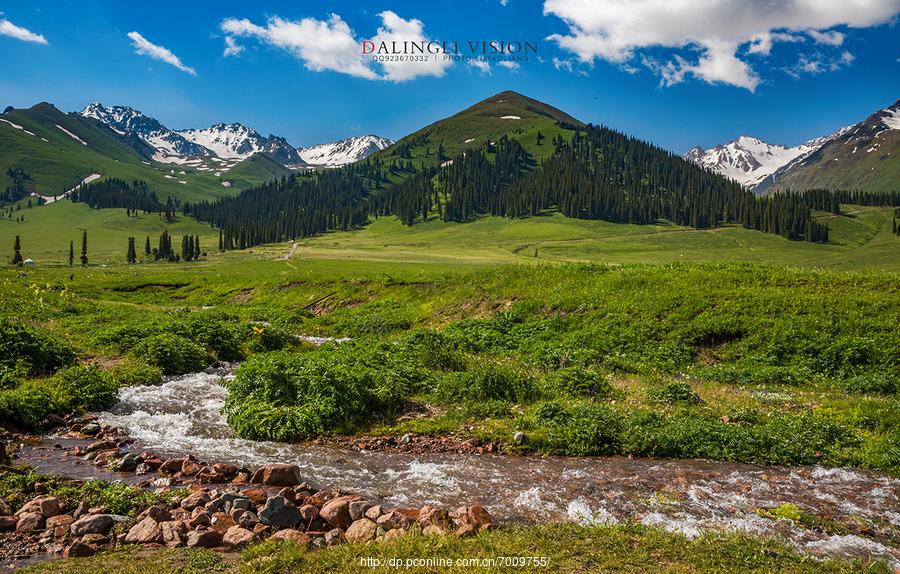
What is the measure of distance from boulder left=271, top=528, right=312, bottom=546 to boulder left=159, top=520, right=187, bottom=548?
1.52 m

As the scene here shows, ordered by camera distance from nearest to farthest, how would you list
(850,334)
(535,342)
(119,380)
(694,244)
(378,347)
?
(119,380), (850,334), (378,347), (535,342), (694,244)

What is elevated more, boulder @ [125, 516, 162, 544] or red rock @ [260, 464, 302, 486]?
boulder @ [125, 516, 162, 544]

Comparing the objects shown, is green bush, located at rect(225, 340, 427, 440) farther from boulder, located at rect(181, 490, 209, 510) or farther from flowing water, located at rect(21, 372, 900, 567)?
boulder, located at rect(181, 490, 209, 510)

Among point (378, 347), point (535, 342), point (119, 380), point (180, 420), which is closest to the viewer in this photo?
point (180, 420)

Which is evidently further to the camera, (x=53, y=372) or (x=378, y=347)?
(x=378, y=347)

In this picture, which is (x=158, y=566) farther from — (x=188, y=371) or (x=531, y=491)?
(x=188, y=371)

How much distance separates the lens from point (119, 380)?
805 inches

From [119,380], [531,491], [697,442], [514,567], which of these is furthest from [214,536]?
[119,380]

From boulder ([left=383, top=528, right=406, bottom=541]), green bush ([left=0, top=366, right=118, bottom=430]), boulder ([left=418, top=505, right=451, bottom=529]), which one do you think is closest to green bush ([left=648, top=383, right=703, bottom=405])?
boulder ([left=418, top=505, right=451, bottom=529])

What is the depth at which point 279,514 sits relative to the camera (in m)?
9.41

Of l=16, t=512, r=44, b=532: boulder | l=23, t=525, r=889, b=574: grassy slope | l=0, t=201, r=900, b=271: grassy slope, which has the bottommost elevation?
l=16, t=512, r=44, b=532: boulder

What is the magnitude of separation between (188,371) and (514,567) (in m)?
21.0

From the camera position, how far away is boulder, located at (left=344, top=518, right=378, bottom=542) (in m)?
8.76

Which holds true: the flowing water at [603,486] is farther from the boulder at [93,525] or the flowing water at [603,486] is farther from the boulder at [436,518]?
the boulder at [93,525]
